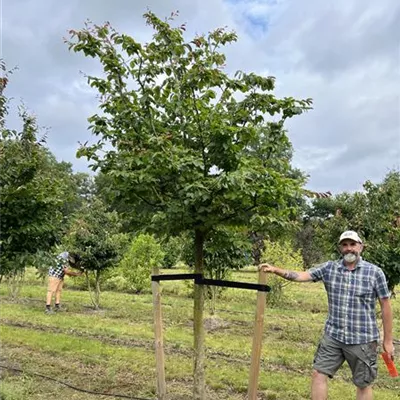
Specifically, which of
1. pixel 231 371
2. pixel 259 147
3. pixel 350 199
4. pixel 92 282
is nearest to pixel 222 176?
pixel 259 147

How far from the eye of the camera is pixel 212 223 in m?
4.50

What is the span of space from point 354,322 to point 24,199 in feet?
12.9

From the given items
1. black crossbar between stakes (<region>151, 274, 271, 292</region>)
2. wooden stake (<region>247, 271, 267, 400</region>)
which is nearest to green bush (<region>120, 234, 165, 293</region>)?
black crossbar between stakes (<region>151, 274, 271, 292</region>)

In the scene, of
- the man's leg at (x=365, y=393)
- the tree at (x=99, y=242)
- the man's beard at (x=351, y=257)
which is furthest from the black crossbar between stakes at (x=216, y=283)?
the tree at (x=99, y=242)

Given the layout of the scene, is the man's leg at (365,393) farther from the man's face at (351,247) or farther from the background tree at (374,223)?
the background tree at (374,223)

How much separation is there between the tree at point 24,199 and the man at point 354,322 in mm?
2998

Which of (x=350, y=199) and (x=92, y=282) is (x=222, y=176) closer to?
(x=350, y=199)

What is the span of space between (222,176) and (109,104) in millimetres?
1523

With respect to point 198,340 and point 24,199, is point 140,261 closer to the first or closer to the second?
point 24,199

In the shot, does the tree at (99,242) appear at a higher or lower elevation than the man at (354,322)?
higher

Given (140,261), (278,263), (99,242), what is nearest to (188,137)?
(99,242)

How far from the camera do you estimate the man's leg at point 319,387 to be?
4.20 m

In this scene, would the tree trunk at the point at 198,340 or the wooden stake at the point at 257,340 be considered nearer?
the wooden stake at the point at 257,340

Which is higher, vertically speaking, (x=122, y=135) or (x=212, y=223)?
(x=122, y=135)
